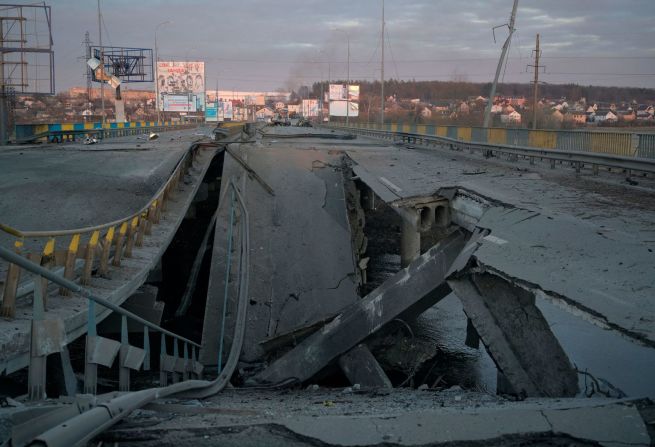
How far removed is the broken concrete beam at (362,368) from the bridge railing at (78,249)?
335 cm

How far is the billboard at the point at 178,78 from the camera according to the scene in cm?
9512

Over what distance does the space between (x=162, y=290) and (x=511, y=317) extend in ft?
29.5

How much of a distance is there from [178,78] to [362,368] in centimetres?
9148

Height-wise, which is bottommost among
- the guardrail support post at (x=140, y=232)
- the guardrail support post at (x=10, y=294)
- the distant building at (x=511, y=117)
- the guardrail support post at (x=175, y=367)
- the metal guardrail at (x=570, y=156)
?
the guardrail support post at (x=175, y=367)

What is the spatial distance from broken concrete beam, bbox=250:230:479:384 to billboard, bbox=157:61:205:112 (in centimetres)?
8896

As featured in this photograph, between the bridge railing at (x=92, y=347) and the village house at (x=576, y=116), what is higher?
the village house at (x=576, y=116)

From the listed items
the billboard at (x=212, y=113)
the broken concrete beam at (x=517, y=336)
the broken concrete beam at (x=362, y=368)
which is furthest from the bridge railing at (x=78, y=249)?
the billboard at (x=212, y=113)

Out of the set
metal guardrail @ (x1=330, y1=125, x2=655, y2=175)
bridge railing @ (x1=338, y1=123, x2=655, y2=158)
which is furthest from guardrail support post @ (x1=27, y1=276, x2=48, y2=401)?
bridge railing @ (x1=338, y1=123, x2=655, y2=158)

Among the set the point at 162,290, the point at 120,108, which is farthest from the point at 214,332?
the point at 120,108

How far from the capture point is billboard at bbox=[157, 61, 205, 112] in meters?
95.1

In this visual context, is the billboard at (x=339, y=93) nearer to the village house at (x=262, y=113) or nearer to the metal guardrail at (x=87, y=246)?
the village house at (x=262, y=113)

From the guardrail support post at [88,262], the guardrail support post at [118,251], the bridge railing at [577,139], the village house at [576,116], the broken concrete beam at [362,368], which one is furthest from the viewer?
the village house at [576,116]

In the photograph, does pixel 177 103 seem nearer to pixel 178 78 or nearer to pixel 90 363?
pixel 178 78

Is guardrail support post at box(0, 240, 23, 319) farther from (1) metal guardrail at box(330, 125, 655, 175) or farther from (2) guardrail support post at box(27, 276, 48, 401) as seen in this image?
(1) metal guardrail at box(330, 125, 655, 175)
